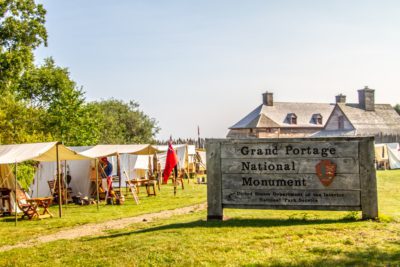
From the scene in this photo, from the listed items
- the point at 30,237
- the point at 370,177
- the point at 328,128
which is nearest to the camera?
the point at 370,177

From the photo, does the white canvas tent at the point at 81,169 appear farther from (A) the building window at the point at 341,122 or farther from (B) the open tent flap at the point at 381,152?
(A) the building window at the point at 341,122

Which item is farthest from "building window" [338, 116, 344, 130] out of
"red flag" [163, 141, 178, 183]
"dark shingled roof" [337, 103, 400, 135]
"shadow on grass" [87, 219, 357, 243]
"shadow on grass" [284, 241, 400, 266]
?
"shadow on grass" [284, 241, 400, 266]

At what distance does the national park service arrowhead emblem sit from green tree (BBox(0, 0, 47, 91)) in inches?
677

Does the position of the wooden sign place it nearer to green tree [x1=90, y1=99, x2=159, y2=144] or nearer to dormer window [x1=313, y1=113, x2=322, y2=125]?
green tree [x1=90, y1=99, x2=159, y2=144]

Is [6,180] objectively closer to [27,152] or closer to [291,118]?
[27,152]

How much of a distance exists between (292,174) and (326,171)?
629 millimetres

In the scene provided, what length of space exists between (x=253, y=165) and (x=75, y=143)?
2694cm

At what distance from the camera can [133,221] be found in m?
11.8

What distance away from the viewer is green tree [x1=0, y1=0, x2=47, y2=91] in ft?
72.6

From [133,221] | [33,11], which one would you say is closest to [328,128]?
[33,11]

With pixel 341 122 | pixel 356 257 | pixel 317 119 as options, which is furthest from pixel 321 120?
pixel 356 257

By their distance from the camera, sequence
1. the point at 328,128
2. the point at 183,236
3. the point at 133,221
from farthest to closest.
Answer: the point at 328,128 < the point at 133,221 < the point at 183,236

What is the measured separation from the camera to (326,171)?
29.5 ft

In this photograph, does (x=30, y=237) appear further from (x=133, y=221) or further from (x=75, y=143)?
(x=75, y=143)
